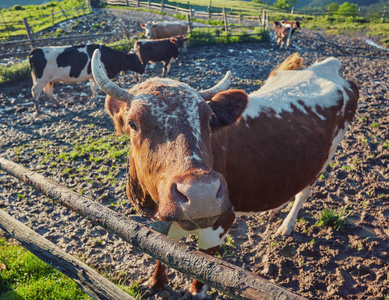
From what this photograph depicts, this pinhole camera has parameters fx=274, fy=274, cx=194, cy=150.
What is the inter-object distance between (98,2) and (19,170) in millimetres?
42679

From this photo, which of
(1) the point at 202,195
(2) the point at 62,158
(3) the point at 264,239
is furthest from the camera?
(2) the point at 62,158

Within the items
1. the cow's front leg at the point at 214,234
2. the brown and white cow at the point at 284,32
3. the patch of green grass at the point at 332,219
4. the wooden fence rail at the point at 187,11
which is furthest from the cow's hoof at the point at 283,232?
the wooden fence rail at the point at 187,11

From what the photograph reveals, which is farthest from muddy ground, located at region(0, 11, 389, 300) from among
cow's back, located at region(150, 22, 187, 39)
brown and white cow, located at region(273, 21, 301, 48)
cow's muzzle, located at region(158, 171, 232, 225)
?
cow's back, located at region(150, 22, 187, 39)

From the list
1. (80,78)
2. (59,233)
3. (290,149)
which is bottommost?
(59,233)

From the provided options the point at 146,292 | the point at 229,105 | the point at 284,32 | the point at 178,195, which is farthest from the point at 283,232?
the point at 284,32

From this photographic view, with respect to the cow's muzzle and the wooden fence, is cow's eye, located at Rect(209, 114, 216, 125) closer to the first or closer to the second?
the cow's muzzle

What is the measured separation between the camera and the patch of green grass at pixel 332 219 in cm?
416

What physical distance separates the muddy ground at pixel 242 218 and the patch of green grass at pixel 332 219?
72mm

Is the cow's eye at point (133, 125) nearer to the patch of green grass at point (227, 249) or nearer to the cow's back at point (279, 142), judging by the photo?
the cow's back at point (279, 142)

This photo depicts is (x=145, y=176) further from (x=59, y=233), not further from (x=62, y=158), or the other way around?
(x=62, y=158)

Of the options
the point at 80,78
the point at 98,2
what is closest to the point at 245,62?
the point at 80,78

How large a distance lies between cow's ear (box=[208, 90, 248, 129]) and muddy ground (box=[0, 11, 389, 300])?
82.2 inches

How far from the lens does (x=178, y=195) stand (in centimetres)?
176

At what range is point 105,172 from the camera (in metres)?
5.87
